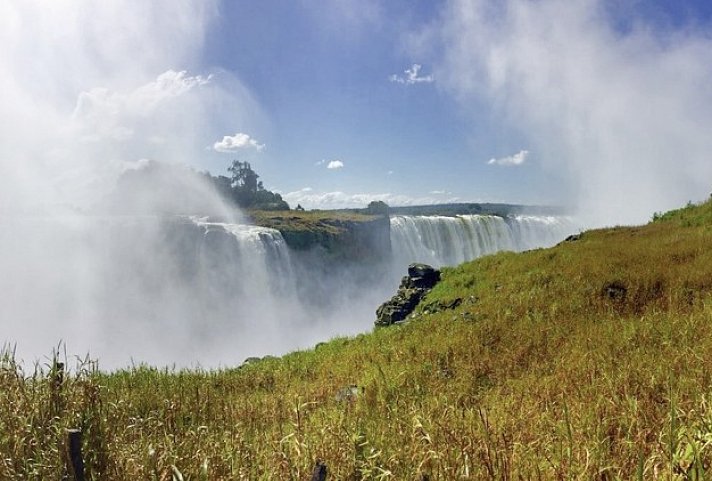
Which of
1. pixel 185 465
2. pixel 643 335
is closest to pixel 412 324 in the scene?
pixel 643 335

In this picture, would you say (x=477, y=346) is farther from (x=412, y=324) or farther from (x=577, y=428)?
(x=577, y=428)

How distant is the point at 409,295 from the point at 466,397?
13285 millimetres

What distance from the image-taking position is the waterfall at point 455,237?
5622 centimetres

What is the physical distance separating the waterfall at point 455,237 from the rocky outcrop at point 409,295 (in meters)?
35.2

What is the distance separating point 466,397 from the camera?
5.36m

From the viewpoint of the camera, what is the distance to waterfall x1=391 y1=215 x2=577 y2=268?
2213 inches

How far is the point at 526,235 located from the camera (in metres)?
61.4

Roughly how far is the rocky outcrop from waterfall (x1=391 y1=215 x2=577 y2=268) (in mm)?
35203

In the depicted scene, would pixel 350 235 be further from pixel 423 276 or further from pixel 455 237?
pixel 423 276

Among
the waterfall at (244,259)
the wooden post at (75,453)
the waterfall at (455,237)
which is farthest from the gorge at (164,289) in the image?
the wooden post at (75,453)

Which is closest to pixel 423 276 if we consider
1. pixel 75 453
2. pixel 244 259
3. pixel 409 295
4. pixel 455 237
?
pixel 409 295

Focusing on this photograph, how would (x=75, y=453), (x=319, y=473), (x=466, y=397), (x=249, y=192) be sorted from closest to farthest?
(x=319, y=473) < (x=75, y=453) < (x=466, y=397) < (x=249, y=192)

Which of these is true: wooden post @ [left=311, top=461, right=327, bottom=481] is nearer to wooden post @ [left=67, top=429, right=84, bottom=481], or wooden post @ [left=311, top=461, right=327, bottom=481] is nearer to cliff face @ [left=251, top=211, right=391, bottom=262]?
wooden post @ [left=67, top=429, right=84, bottom=481]

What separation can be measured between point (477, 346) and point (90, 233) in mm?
46336
